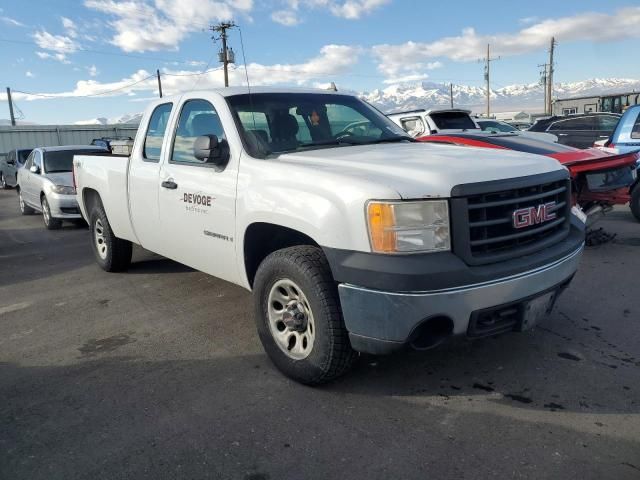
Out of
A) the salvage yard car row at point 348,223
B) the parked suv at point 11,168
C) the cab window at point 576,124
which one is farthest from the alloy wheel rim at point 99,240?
the parked suv at point 11,168

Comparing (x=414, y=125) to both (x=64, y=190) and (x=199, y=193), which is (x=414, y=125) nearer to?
(x=64, y=190)

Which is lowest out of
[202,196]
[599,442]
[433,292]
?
[599,442]

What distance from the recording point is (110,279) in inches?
247

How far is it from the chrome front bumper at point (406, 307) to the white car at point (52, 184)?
304 inches

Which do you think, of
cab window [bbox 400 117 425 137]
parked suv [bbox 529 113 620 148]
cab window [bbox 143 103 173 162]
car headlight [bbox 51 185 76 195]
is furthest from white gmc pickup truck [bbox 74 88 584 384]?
parked suv [bbox 529 113 620 148]

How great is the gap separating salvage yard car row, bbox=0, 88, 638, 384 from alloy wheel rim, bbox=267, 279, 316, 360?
0.01m

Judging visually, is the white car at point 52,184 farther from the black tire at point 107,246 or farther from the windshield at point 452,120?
the windshield at point 452,120

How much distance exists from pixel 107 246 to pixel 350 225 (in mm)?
4265

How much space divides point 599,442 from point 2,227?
1168cm

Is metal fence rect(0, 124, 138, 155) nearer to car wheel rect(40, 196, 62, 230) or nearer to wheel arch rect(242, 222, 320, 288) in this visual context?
car wheel rect(40, 196, 62, 230)

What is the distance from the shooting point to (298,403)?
325 centimetres

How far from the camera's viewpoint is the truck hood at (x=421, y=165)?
2909 millimetres

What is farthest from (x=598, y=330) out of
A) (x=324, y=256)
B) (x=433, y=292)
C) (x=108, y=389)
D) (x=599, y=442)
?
(x=108, y=389)

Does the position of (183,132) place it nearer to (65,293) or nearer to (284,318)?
(284,318)
